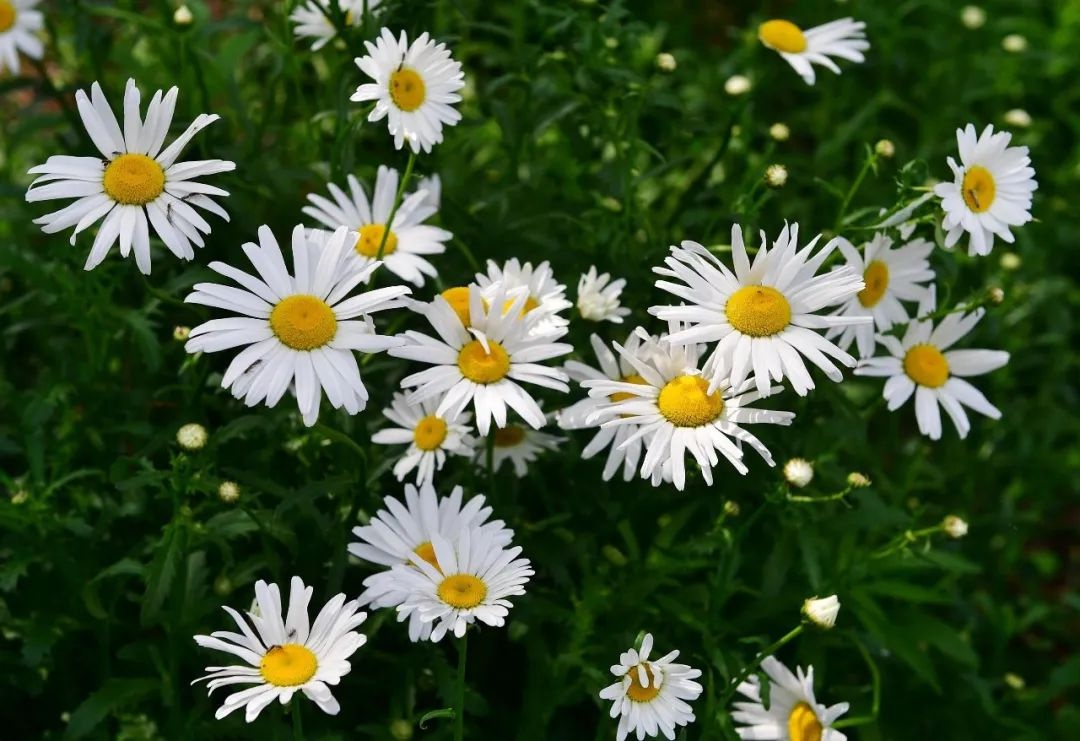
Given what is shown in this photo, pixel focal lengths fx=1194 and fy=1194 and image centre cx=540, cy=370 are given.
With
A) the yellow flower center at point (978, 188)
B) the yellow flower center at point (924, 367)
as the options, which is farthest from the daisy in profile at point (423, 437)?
the yellow flower center at point (978, 188)

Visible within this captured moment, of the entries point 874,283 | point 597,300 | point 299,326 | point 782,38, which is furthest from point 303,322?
point 782,38

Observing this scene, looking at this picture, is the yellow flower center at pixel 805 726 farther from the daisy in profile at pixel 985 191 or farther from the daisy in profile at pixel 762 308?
the daisy in profile at pixel 985 191

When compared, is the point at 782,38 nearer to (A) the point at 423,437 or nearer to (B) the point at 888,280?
(B) the point at 888,280

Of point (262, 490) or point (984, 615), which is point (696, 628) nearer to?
point (262, 490)

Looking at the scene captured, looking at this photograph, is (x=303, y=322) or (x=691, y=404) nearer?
(x=303, y=322)

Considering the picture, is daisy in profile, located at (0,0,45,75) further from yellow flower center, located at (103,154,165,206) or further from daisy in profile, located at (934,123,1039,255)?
daisy in profile, located at (934,123,1039,255)

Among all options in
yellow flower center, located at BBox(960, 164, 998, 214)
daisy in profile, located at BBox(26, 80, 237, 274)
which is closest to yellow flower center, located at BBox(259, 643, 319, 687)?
daisy in profile, located at BBox(26, 80, 237, 274)
